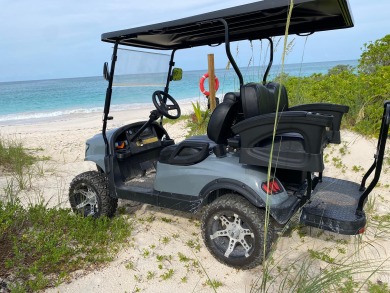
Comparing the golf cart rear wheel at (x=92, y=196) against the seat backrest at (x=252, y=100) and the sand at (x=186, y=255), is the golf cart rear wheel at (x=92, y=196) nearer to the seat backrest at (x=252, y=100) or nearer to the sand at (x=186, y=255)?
the sand at (x=186, y=255)

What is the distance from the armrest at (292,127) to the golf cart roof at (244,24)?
717 mm

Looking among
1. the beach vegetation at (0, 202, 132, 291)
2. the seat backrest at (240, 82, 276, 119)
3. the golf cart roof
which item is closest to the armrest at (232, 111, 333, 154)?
the seat backrest at (240, 82, 276, 119)

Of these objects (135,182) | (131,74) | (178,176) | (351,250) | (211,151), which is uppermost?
(131,74)

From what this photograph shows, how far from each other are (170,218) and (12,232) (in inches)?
59.1

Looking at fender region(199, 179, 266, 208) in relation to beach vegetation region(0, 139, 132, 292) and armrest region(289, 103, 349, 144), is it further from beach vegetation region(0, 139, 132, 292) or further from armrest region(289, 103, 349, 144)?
armrest region(289, 103, 349, 144)

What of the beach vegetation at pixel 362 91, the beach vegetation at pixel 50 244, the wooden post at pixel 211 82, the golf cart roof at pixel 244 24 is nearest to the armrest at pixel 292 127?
the golf cart roof at pixel 244 24

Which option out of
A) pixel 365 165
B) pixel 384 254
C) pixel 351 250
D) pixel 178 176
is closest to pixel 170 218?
pixel 178 176

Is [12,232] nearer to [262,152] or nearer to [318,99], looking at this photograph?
[262,152]

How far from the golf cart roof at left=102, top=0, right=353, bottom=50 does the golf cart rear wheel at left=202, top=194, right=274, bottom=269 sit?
55.7 inches

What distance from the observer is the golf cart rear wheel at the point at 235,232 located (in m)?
2.52

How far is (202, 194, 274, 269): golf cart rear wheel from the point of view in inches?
99.2

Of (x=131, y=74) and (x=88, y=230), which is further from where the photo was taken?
(x=131, y=74)

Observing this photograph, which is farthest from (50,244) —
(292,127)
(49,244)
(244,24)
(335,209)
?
(244,24)

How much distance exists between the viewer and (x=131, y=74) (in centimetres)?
339
